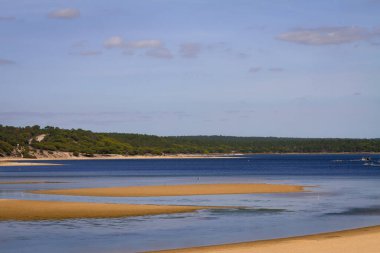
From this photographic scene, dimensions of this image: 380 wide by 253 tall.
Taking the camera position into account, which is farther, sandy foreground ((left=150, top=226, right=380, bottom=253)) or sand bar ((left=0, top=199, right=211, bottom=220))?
sand bar ((left=0, top=199, right=211, bottom=220))

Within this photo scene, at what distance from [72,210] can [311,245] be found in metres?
18.3

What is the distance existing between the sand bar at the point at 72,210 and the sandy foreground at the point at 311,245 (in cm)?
1236

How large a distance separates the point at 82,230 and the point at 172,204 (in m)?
14.0

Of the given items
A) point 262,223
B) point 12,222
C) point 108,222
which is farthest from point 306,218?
point 12,222

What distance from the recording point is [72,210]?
130 ft

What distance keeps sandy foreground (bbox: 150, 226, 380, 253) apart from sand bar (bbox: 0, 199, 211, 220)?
40.5 feet

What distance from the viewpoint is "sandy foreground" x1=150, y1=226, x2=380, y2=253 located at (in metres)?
24.1

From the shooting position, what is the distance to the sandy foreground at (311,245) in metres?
24.1

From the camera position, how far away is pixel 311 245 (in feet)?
82.9

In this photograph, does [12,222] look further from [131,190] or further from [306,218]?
[131,190]

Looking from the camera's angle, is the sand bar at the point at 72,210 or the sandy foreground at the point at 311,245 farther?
the sand bar at the point at 72,210

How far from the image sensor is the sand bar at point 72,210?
36.7m

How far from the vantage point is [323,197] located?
164ft

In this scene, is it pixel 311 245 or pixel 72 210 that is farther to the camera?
pixel 72 210
